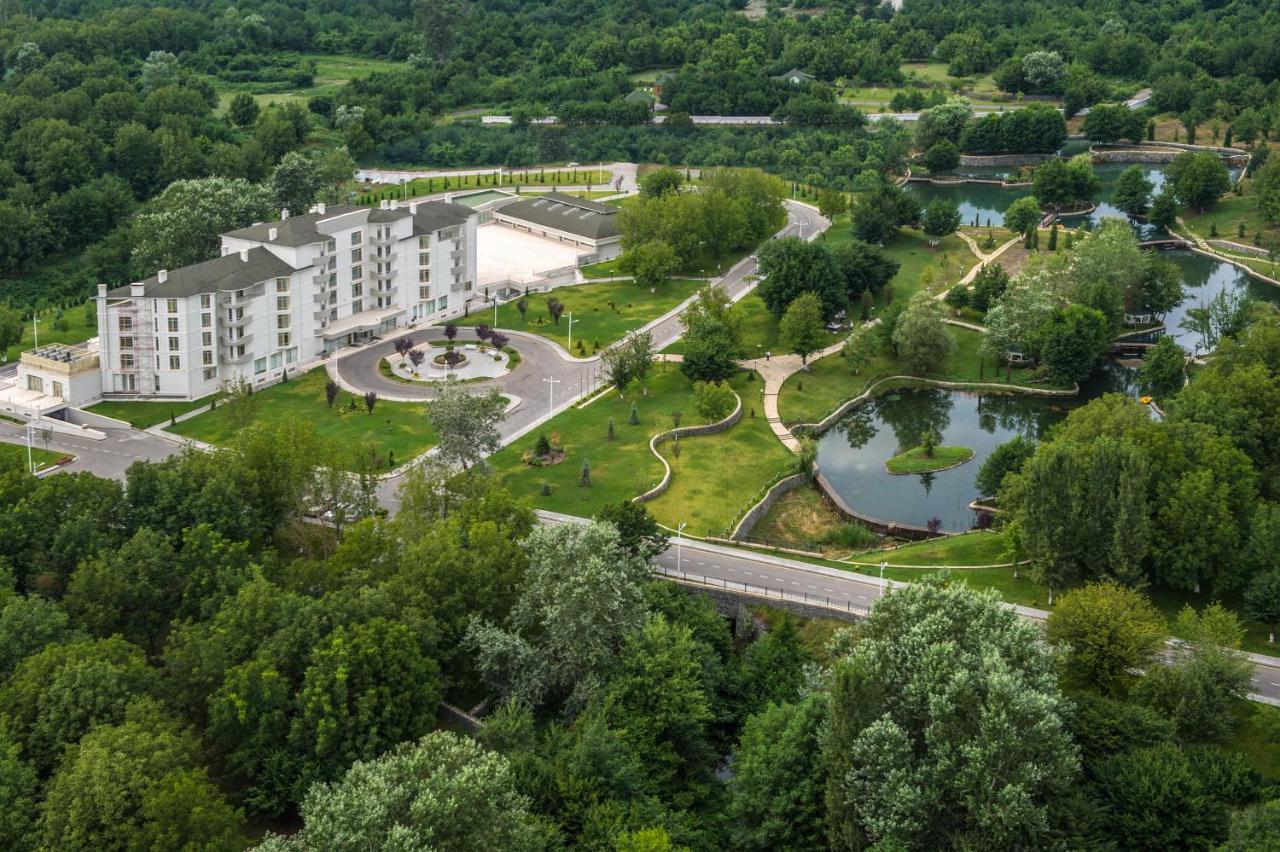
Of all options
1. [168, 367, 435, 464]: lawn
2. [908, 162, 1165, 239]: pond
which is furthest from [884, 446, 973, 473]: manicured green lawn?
[908, 162, 1165, 239]: pond

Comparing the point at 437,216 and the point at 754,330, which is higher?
the point at 437,216

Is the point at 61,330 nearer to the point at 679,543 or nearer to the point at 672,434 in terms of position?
the point at 672,434

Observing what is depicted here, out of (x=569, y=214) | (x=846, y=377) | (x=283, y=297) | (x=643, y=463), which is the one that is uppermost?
(x=569, y=214)

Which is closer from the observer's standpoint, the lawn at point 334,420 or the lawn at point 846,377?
the lawn at point 334,420

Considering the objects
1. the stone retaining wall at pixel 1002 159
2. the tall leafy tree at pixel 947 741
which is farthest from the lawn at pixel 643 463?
the stone retaining wall at pixel 1002 159

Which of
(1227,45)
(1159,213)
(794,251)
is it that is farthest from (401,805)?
(1227,45)

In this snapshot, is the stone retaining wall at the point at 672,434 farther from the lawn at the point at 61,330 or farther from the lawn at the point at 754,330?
the lawn at the point at 61,330

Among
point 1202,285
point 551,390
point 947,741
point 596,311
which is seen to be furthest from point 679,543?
point 1202,285
